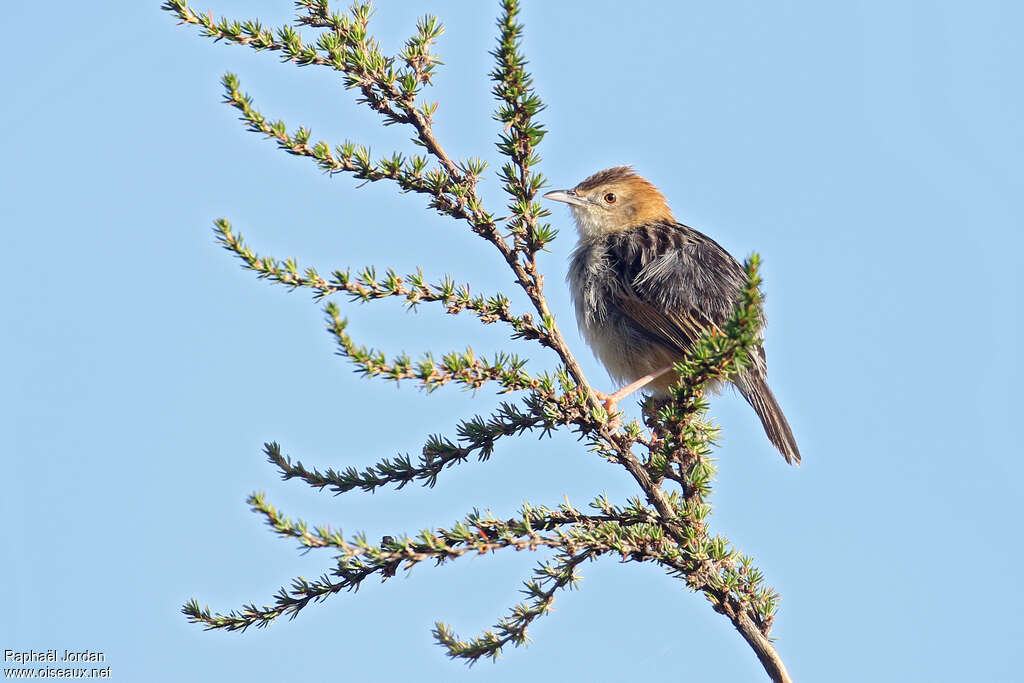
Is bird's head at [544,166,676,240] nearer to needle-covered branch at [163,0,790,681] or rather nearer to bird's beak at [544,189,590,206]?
bird's beak at [544,189,590,206]

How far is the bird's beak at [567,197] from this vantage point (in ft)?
25.7

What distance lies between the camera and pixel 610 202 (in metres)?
7.95

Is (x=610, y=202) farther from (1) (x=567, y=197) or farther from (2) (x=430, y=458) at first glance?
(2) (x=430, y=458)

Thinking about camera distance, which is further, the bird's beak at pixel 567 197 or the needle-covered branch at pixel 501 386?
the bird's beak at pixel 567 197

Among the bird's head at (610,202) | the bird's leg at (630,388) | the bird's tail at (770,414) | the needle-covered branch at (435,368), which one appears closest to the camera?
the needle-covered branch at (435,368)

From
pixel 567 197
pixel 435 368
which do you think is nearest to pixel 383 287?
pixel 435 368

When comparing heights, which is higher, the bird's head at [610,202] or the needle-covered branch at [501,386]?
the bird's head at [610,202]

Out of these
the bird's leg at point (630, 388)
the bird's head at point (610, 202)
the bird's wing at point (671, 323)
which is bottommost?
the bird's leg at point (630, 388)

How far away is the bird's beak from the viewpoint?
25.7 feet

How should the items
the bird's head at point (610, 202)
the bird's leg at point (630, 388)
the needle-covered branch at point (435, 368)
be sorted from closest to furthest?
the needle-covered branch at point (435, 368)
the bird's leg at point (630, 388)
the bird's head at point (610, 202)

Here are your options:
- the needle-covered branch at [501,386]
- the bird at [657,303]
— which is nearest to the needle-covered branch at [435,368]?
the needle-covered branch at [501,386]

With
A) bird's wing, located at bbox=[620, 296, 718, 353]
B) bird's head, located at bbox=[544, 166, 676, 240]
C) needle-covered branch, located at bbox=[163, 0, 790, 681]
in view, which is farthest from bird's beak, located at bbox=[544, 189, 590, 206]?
needle-covered branch, located at bbox=[163, 0, 790, 681]

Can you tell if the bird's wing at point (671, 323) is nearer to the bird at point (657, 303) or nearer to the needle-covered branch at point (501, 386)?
the bird at point (657, 303)

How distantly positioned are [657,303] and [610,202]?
201 cm
